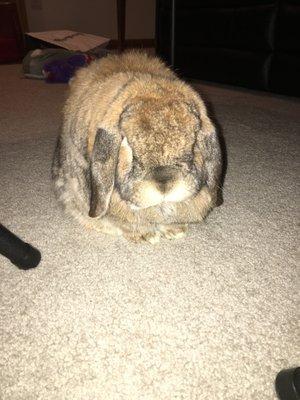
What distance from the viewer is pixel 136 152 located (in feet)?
3.18

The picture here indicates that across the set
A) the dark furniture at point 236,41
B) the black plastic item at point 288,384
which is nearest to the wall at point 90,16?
the dark furniture at point 236,41

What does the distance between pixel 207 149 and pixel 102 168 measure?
0.35 m

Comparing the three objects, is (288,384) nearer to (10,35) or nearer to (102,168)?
(102,168)

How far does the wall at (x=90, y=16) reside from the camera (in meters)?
5.28

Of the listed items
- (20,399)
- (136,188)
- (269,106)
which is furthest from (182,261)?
(269,106)

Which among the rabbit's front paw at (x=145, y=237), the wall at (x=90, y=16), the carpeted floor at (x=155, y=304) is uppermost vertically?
the wall at (x=90, y=16)

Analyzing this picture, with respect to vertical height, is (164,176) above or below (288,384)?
above

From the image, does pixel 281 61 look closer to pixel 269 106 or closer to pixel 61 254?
pixel 269 106

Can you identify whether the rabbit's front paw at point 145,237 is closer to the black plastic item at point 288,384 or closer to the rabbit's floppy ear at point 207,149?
the rabbit's floppy ear at point 207,149

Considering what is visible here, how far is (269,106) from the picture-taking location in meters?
2.79

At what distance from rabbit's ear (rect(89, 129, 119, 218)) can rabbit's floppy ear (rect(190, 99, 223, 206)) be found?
261 millimetres

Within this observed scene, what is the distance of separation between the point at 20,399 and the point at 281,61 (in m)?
2.77

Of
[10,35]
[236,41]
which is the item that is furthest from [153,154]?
[10,35]

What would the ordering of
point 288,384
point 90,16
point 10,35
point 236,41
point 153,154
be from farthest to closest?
point 90,16 → point 10,35 → point 236,41 → point 153,154 → point 288,384
